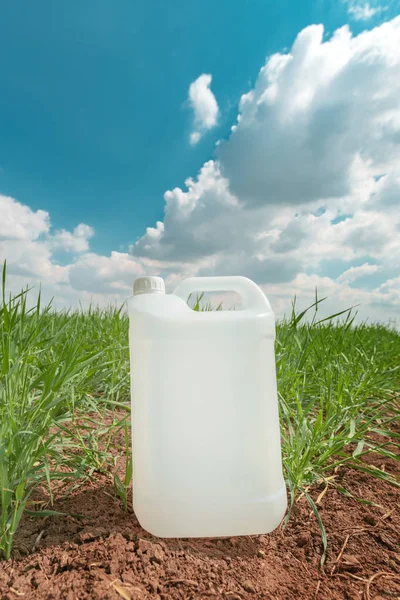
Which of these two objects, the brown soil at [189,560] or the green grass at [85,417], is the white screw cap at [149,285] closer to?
the green grass at [85,417]

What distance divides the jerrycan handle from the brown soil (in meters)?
0.84

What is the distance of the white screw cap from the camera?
1.59m

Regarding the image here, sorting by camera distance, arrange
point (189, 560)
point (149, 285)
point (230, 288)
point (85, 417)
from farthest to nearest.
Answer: point (85, 417) < point (230, 288) < point (149, 285) < point (189, 560)

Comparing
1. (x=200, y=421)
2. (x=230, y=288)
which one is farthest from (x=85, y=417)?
(x=230, y=288)

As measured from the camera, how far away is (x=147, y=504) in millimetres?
1535

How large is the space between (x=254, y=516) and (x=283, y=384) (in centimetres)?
99

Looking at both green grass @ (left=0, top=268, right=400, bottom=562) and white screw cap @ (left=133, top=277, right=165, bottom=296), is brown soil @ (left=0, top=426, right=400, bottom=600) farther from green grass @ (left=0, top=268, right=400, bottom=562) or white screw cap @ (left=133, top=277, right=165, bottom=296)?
white screw cap @ (left=133, top=277, right=165, bottom=296)

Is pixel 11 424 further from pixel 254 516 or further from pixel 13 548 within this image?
pixel 254 516

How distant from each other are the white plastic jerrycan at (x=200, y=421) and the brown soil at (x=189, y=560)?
0.09 metres

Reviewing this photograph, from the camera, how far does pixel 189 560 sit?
1.43m

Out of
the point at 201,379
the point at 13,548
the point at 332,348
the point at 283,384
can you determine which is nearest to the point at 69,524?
the point at 13,548

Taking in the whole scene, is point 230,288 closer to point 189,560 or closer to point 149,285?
point 149,285

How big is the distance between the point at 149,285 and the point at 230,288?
33cm

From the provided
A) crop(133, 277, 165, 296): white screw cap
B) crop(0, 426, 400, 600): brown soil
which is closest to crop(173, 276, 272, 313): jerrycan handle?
crop(133, 277, 165, 296): white screw cap
